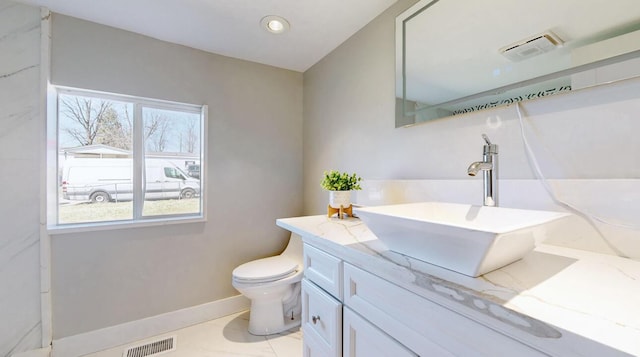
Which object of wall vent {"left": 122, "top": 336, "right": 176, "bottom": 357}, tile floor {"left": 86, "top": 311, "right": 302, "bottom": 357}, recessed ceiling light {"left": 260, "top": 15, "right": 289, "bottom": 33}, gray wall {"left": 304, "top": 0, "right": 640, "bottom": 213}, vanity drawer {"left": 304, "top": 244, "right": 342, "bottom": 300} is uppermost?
recessed ceiling light {"left": 260, "top": 15, "right": 289, "bottom": 33}

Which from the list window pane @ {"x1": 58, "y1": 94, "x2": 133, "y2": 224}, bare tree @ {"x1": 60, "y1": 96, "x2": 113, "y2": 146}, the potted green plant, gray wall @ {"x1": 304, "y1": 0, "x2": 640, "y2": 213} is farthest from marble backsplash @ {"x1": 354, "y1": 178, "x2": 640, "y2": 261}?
bare tree @ {"x1": 60, "y1": 96, "x2": 113, "y2": 146}

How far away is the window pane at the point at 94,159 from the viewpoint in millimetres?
1687

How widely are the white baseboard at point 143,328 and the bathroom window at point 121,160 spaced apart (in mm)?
703

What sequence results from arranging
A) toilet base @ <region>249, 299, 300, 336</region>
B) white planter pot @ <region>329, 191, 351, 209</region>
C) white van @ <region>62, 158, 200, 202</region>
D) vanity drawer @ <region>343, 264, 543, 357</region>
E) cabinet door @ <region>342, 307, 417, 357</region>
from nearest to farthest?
1. vanity drawer @ <region>343, 264, 543, 357</region>
2. cabinet door @ <region>342, 307, 417, 357</region>
3. white planter pot @ <region>329, 191, 351, 209</region>
4. white van @ <region>62, 158, 200, 202</region>
5. toilet base @ <region>249, 299, 300, 336</region>

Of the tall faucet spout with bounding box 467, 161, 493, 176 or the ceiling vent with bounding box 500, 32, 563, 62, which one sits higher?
the ceiling vent with bounding box 500, 32, 563, 62

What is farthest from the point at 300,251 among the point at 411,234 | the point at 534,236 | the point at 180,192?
the point at 534,236

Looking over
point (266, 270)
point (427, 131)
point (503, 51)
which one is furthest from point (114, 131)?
point (503, 51)

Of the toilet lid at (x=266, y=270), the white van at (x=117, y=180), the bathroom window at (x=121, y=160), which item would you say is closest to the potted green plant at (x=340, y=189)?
the toilet lid at (x=266, y=270)

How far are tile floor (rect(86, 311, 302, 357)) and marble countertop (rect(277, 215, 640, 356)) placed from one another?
1.30 metres

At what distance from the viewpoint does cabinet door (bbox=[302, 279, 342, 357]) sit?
0.89 m

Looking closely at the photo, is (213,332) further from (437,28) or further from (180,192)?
(437,28)

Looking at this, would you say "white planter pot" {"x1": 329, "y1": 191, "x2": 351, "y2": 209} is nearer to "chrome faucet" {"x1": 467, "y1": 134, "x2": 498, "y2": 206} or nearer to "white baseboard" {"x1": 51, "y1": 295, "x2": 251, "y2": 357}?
"chrome faucet" {"x1": 467, "y1": 134, "x2": 498, "y2": 206}

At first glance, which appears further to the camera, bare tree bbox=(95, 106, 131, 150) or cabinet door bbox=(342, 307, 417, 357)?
bare tree bbox=(95, 106, 131, 150)

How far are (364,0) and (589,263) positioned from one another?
1.54 metres
